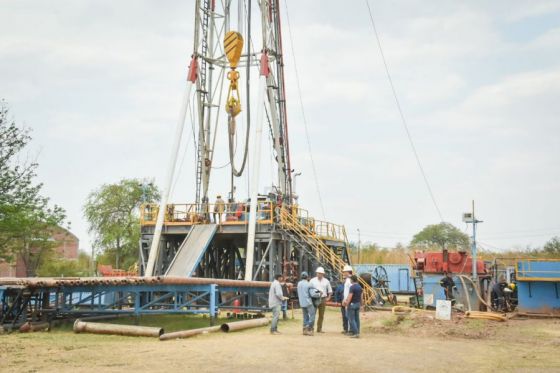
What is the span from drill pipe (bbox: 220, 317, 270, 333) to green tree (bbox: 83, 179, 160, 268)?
1675 inches

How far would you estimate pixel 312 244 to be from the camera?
2520 centimetres

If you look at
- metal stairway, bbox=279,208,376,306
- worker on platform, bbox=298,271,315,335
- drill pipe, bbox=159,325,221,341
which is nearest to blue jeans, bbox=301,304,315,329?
worker on platform, bbox=298,271,315,335

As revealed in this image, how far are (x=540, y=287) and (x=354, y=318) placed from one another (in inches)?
383

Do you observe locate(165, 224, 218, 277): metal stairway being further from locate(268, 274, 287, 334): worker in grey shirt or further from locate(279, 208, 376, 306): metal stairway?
locate(268, 274, 287, 334): worker in grey shirt

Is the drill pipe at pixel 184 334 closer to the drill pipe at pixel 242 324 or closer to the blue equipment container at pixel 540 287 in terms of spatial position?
the drill pipe at pixel 242 324

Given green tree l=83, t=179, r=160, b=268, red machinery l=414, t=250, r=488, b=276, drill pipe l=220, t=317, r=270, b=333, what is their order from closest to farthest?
drill pipe l=220, t=317, r=270, b=333, red machinery l=414, t=250, r=488, b=276, green tree l=83, t=179, r=160, b=268

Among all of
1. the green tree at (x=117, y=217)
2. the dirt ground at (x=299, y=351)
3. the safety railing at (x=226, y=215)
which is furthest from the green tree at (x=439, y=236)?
the dirt ground at (x=299, y=351)

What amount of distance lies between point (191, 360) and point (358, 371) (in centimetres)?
295

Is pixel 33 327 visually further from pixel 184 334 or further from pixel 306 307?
pixel 306 307

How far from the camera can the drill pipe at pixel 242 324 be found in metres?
15.1

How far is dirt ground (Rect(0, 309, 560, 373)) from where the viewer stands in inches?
377

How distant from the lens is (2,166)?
2878 centimetres

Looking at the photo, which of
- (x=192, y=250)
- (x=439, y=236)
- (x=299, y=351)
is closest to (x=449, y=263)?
(x=192, y=250)

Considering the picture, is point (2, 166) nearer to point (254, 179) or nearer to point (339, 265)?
point (254, 179)
